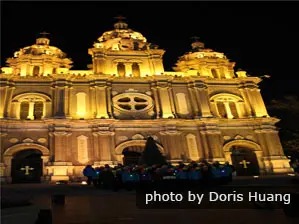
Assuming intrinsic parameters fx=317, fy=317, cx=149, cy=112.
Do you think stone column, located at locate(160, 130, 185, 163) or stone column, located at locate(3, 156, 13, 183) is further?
stone column, located at locate(160, 130, 185, 163)

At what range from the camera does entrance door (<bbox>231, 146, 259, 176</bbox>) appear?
30.2 metres

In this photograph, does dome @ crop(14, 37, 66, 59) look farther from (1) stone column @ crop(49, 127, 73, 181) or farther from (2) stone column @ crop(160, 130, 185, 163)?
(2) stone column @ crop(160, 130, 185, 163)

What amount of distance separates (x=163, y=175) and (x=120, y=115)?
16.8 metres

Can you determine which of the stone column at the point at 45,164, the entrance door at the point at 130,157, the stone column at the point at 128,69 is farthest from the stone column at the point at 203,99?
the stone column at the point at 45,164

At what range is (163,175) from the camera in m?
14.2

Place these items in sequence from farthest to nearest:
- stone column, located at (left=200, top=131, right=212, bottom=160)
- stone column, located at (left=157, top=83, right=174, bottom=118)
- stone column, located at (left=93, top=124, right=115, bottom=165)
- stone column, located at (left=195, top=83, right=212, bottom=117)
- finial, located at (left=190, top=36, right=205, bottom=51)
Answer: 1. finial, located at (left=190, top=36, right=205, bottom=51)
2. stone column, located at (left=195, top=83, right=212, bottom=117)
3. stone column, located at (left=157, top=83, right=174, bottom=118)
4. stone column, located at (left=200, top=131, right=212, bottom=160)
5. stone column, located at (left=93, top=124, right=115, bottom=165)

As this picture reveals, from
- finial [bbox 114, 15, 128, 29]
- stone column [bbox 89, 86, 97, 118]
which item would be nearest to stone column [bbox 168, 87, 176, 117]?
stone column [bbox 89, 86, 97, 118]

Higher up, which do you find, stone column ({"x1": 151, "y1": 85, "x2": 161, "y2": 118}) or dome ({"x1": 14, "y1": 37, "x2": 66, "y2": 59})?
dome ({"x1": 14, "y1": 37, "x2": 66, "y2": 59})

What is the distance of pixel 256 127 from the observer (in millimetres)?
31500

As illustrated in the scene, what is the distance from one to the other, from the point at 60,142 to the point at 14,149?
3.89 meters

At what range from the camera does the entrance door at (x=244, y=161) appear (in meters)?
30.2

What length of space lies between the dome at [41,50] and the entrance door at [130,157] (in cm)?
1430

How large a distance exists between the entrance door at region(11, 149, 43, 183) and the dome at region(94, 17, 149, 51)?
14359mm

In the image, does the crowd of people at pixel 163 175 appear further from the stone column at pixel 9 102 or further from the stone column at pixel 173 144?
the stone column at pixel 9 102
